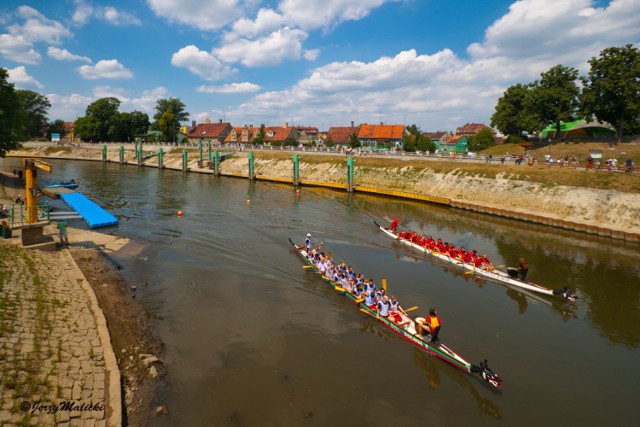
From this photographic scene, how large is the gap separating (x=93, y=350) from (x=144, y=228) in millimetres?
22944

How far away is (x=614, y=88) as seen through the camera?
52.5 meters

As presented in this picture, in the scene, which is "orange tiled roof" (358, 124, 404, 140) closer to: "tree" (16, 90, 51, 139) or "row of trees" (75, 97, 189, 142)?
"row of trees" (75, 97, 189, 142)

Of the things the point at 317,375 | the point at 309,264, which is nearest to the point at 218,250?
the point at 309,264

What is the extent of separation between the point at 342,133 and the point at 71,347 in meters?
112

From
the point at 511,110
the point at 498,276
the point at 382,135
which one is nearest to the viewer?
the point at 498,276

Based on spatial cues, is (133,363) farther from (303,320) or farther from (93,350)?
(303,320)

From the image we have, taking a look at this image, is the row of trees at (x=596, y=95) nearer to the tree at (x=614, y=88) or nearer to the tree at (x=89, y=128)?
the tree at (x=614, y=88)

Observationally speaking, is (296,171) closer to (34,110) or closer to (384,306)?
(384,306)

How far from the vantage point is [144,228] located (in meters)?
34.6

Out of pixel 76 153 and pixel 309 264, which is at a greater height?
pixel 76 153

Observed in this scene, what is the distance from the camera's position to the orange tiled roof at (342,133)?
4586 inches

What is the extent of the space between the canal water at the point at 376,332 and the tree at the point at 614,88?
3258 cm

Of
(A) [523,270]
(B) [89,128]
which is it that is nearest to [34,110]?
(B) [89,128]

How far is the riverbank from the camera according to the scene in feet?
34.4
